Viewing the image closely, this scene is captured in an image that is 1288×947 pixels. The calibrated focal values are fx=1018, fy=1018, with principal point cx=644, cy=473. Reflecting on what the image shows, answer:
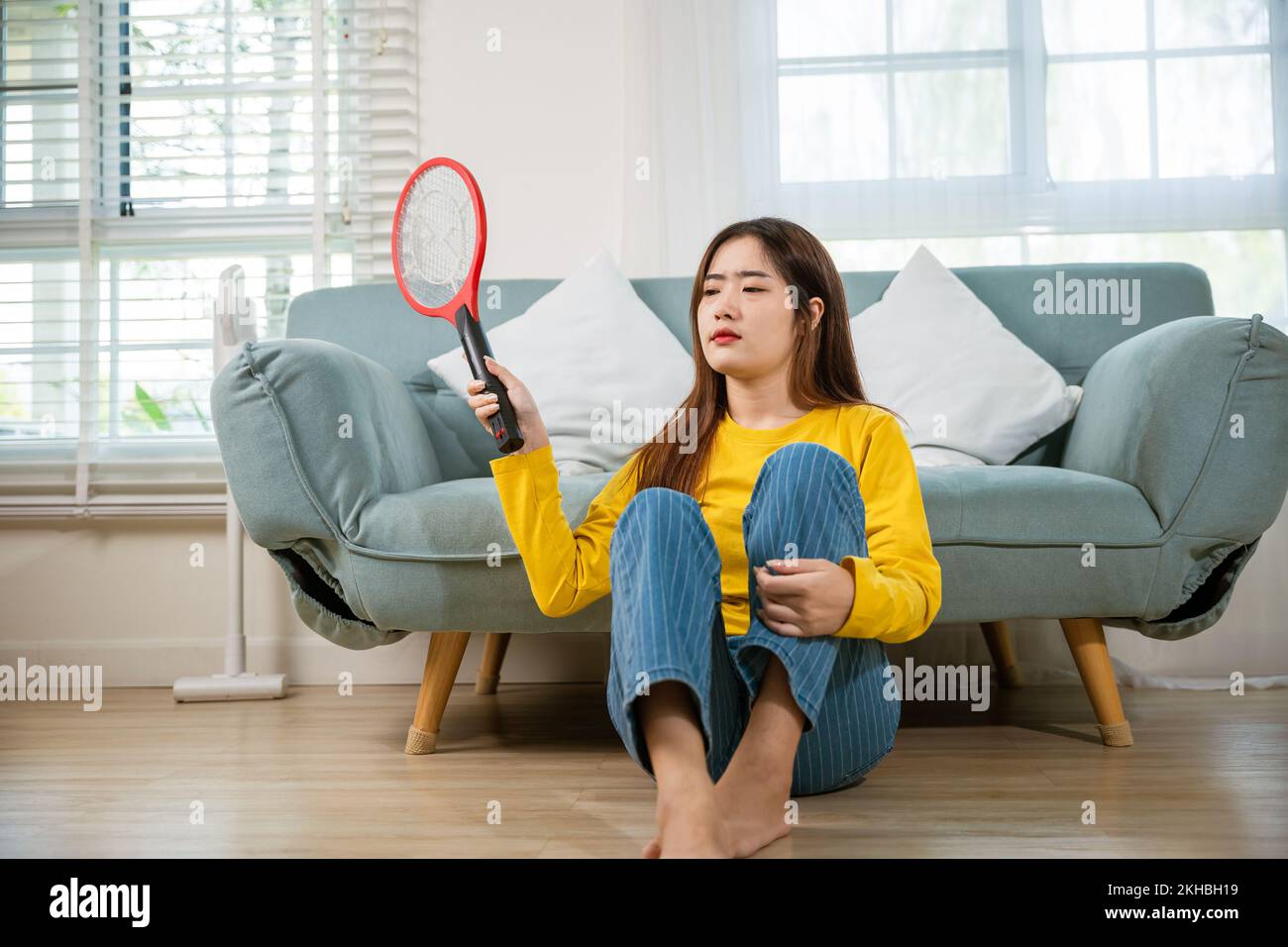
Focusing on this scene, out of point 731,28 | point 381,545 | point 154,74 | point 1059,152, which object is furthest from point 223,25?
point 1059,152

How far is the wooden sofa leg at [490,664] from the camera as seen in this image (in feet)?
7.04

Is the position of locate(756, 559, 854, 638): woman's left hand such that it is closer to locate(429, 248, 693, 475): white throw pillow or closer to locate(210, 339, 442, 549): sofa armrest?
locate(210, 339, 442, 549): sofa armrest

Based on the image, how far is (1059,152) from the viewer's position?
97.6 inches

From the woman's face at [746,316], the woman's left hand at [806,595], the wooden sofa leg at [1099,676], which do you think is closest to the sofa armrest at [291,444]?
the woman's face at [746,316]

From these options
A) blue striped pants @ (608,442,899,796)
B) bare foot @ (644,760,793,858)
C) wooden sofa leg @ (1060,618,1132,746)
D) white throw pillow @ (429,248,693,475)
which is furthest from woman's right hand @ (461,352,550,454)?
wooden sofa leg @ (1060,618,1132,746)

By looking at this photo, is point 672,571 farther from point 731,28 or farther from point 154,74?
point 154,74

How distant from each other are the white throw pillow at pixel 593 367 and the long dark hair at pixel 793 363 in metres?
0.53

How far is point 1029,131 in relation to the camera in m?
2.49

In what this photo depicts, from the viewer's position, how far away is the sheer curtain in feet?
8.01

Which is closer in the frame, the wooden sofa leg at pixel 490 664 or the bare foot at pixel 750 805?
the bare foot at pixel 750 805

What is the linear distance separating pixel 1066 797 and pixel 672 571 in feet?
2.06

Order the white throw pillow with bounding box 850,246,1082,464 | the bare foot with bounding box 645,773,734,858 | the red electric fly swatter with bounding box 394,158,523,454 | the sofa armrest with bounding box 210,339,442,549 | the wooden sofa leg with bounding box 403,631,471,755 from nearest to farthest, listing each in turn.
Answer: the bare foot with bounding box 645,773,734,858, the red electric fly swatter with bounding box 394,158,523,454, the sofa armrest with bounding box 210,339,442,549, the wooden sofa leg with bounding box 403,631,471,755, the white throw pillow with bounding box 850,246,1082,464

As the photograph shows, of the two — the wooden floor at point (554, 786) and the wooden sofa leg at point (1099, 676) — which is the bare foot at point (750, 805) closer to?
the wooden floor at point (554, 786)

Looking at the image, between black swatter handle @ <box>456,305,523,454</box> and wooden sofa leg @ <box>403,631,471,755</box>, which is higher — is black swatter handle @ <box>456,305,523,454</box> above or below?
Answer: above
